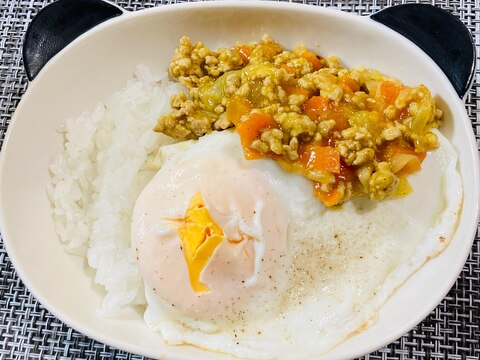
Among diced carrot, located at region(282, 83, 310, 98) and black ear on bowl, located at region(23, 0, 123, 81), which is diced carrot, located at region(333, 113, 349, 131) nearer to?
diced carrot, located at region(282, 83, 310, 98)

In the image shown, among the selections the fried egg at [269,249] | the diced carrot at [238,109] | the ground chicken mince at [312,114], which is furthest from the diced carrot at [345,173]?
the diced carrot at [238,109]

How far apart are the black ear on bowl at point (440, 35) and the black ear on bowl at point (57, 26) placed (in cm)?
105

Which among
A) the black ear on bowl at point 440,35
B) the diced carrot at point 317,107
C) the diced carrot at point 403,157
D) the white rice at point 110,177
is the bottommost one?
the white rice at point 110,177

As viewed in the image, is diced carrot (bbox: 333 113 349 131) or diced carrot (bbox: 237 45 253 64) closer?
diced carrot (bbox: 333 113 349 131)

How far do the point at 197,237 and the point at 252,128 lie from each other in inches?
16.4

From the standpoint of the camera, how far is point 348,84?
2.01m

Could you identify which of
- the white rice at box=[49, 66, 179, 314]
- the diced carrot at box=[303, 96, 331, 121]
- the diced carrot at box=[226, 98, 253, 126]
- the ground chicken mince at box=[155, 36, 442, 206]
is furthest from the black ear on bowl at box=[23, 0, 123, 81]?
the diced carrot at box=[303, 96, 331, 121]

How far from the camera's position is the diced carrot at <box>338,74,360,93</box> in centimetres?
199

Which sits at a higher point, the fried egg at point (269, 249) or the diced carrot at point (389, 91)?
the diced carrot at point (389, 91)

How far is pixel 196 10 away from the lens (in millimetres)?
2078

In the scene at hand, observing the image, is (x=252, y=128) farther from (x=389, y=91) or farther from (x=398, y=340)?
(x=398, y=340)

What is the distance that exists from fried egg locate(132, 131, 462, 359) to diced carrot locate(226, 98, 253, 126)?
0.08 m

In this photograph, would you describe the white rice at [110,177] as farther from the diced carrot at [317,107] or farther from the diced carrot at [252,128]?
the diced carrot at [317,107]

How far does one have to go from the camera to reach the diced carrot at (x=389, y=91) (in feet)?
6.55
